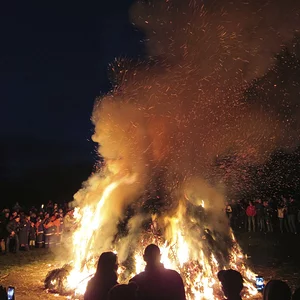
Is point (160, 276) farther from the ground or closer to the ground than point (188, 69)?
closer to the ground

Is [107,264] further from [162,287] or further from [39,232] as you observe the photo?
[39,232]

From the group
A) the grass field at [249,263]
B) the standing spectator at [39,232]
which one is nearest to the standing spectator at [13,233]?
the grass field at [249,263]

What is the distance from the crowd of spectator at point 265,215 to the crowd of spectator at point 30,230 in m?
7.73

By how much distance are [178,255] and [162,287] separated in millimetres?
5110

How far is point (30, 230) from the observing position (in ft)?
52.7

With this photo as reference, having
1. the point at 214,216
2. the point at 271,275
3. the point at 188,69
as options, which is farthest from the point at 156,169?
the point at 271,275

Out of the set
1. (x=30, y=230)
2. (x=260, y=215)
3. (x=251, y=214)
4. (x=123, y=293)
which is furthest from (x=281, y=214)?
(x=123, y=293)

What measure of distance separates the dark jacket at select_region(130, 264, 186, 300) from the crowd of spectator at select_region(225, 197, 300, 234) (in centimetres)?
1420

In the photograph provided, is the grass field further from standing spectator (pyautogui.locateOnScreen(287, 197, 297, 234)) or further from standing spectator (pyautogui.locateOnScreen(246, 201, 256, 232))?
standing spectator (pyautogui.locateOnScreen(246, 201, 256, 232))

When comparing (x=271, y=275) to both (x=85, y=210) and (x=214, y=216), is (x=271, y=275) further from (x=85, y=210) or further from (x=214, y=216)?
(x=85, y=210)

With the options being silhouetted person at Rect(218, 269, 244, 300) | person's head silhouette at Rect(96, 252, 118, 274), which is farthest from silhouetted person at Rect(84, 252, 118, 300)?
silhouetted person at Rect(218, 269, 244, 300)

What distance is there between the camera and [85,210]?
35.5ft

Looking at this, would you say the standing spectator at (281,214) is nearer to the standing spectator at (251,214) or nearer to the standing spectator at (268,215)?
the standing spectator at (268,215)

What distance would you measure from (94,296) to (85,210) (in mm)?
6745
